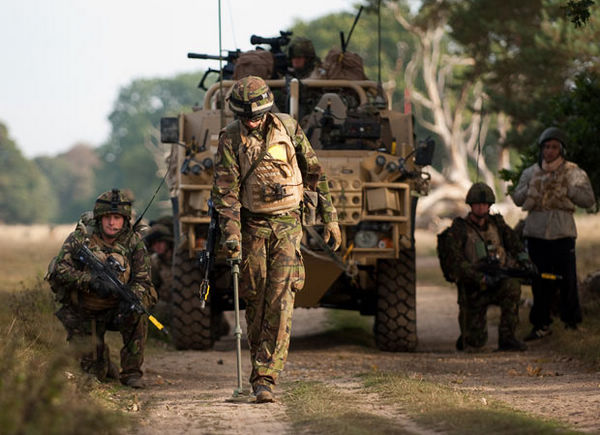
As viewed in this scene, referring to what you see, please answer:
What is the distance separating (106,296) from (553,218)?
5.17 metres

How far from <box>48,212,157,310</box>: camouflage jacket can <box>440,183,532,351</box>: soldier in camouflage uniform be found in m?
3.81

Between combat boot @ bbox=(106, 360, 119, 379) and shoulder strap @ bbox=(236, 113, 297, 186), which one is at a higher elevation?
shoulder strap @ bbox=(236, 113, 297, 186)

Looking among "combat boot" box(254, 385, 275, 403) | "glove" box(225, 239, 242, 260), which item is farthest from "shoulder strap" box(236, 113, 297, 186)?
"combat boot" box(254, 385, 275, 403)

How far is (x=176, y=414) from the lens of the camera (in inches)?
290

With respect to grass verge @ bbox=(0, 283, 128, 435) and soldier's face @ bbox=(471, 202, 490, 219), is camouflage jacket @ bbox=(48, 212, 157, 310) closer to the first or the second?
grass verge @ bbox=(0, 283, 128, 435)

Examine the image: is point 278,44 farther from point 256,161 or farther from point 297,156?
point 256,161

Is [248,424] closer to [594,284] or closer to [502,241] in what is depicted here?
[502,241]

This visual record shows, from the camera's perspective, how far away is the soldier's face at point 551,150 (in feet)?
40.1

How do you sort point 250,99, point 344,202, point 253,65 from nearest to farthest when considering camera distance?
point 250,99, point 344,202, point 253,65

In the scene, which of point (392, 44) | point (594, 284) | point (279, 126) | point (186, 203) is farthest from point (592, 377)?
point (392, 44)

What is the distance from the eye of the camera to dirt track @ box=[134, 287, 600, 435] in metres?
7.00

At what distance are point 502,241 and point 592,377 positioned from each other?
297 centimetres

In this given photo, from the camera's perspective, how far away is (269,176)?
7984 mm

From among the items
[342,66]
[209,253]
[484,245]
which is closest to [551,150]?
[484,245]
